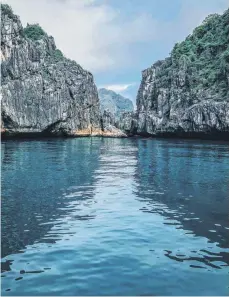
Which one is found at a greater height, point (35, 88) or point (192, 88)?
point (192, 88)

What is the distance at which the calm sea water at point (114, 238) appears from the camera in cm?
885

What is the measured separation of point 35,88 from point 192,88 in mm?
41827

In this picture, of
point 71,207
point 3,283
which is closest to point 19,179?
point 71,207

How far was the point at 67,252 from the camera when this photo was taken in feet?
35.3

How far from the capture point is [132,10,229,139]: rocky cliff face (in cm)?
8778

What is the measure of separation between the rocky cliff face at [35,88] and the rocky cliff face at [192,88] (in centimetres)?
2279

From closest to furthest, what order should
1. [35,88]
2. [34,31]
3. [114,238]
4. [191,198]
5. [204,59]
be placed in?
[114,238], [191,198], [35,88], [204,59], [34,31]

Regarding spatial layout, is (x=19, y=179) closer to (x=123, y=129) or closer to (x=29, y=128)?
(x=29, y=128)

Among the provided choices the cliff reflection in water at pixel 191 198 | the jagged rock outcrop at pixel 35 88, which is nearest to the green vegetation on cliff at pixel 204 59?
the jagged rock outcrop at pixel 35 88

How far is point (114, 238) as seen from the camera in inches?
478

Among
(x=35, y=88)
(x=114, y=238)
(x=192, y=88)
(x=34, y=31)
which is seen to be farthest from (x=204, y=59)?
(x=114, y=238)

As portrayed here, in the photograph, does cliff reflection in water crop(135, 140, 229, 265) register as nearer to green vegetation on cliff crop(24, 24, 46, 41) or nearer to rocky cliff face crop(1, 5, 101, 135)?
rocky cliff face crop(1, 5, 101, 135)

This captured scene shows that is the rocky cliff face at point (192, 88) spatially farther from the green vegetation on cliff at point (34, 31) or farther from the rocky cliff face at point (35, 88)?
the green vegetation on cliff at point (34, 31)

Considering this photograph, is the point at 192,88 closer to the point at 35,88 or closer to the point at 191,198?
the point at 35,88
